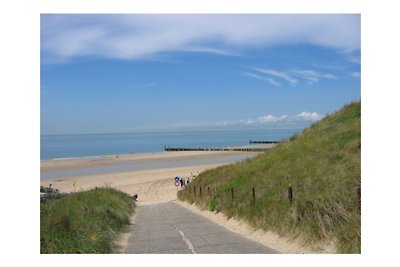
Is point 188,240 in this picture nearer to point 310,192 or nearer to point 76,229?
point 76,229

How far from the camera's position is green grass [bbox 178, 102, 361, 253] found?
1025cm

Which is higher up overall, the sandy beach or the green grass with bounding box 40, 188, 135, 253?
the green grass with bounding box 40, 188, 135, 253

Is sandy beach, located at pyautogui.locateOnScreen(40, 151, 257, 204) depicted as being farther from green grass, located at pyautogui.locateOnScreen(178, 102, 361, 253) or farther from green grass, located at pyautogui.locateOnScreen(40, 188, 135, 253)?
green grass, located at pyautogui.locateOnScreen(40, 188, 135, 253)

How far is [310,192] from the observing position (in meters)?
12.5

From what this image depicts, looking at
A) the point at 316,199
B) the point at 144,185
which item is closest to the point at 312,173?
the point at 316,199

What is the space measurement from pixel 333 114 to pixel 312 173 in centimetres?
1290

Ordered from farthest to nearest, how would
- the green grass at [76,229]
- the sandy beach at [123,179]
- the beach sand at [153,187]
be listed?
the sandy beach at [123,179] < the beach sand at [153,187] < the green grass at [76,229]

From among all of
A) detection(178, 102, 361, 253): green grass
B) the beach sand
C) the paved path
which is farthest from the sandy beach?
the paved path

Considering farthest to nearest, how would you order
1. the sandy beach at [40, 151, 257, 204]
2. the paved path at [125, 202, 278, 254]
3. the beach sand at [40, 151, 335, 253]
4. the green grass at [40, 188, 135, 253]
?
the sandy beach at [40, 151, 257, 204]
the beach sand at [40, 151, 335, 253]
the paved path at [125, 202, 278, 254]
the green grass at [40, 188, 135, 253]

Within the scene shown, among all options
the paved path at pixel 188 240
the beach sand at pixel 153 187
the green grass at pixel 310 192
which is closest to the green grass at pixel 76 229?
the paved path at pixel 188 240

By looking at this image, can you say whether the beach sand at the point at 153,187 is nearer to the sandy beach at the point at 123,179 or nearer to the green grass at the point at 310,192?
the sandy beach at the point at 123,179

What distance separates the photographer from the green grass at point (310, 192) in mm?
10250

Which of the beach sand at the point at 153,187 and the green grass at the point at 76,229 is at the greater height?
the green grass at the point at 76,229
